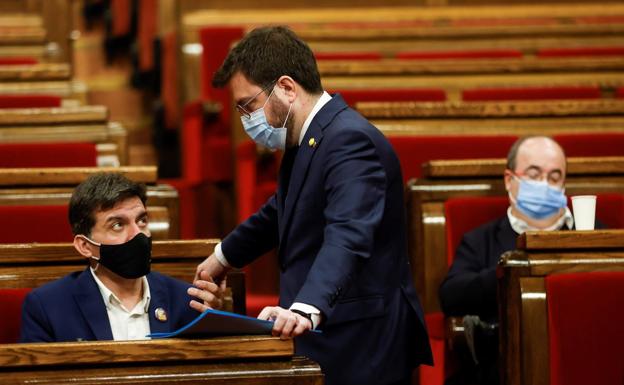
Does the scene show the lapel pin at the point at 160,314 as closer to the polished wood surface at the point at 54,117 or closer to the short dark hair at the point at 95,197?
the short dark hair at the point at 95,197

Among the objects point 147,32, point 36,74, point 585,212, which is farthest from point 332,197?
point 147,32

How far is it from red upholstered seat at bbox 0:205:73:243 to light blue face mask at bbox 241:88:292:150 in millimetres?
245

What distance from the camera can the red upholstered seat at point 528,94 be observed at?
3.71 ft

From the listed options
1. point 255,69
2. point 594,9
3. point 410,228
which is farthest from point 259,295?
point 594,9

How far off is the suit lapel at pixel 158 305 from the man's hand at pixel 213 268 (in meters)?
0.02

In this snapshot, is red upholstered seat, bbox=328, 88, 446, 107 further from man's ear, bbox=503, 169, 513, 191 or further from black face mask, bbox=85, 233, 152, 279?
black face mask, bbox=85, 233, 152, 279

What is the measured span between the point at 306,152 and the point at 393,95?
563 mm

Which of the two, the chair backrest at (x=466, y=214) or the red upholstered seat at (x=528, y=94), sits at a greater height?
the red upholstered seat at (x=528, y=94)

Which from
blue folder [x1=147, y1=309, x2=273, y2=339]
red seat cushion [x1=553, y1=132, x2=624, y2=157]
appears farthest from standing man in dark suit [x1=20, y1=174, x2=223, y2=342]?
red seat cushion [x1=553, y1=132, x2=624, y2=157]

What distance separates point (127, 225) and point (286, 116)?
12cm

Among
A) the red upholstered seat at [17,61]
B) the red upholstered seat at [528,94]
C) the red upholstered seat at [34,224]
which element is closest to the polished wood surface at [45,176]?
the red upholstered seat at [34,224]

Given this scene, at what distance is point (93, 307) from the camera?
0.60 m

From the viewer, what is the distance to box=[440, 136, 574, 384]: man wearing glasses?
73 centimetres

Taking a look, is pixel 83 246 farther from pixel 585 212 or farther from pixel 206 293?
pixel 585 212
